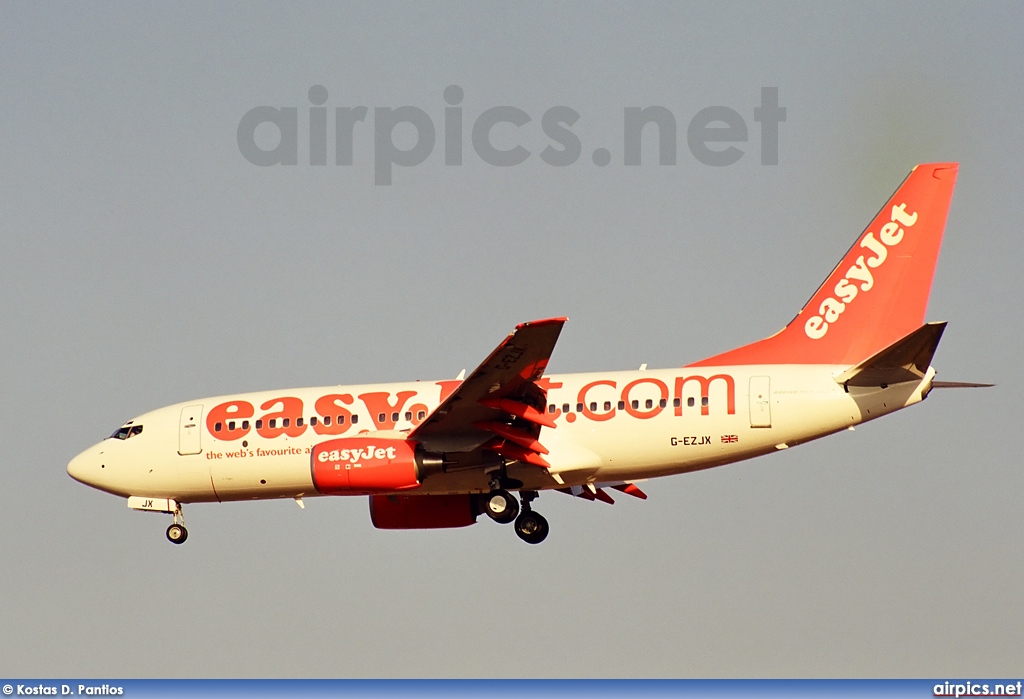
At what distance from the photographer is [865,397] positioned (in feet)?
96.3

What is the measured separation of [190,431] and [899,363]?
51.8 feet

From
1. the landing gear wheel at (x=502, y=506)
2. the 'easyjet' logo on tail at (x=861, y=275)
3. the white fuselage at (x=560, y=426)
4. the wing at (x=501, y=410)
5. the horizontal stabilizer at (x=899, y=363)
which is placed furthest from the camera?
the 'easyjet' logo on tail at (x=861, y=275)

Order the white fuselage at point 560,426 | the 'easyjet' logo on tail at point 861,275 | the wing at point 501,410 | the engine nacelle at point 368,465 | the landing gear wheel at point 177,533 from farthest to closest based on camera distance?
1. the landing gear wheel at point 177,533
2. the 'easyjet' logo on tail at point 861,275
3. the engine nacelle at point 368,465
4. the white fuselage at point 560,426
5. the wing at point 501,410

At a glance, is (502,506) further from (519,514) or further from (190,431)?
(190,431)

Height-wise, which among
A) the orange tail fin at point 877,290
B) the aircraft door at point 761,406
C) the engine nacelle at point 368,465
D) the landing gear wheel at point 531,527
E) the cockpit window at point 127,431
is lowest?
the landing gear wheel at point 531,527

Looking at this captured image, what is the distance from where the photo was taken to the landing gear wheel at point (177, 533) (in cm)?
3403

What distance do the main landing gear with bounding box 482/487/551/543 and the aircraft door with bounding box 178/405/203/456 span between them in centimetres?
668

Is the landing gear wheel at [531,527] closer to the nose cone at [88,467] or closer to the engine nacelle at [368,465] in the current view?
the engine nacelle at [368,465]

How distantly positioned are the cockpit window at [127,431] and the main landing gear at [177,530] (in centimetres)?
214

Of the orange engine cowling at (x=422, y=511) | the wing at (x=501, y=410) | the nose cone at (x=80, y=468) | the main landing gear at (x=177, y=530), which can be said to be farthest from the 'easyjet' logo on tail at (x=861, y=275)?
the nose cone at (x=80, y=468)

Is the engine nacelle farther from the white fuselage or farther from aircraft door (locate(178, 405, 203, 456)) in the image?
aircraft door (locate(178, 405, 203, 456))

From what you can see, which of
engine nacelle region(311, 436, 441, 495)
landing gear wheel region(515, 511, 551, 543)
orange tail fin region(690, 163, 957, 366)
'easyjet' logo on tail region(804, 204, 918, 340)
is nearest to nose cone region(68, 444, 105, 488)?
engine nacelle region(311, 436, 441, 495)

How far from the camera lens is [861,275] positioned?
32344 millimetres

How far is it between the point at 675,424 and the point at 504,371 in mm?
3758
